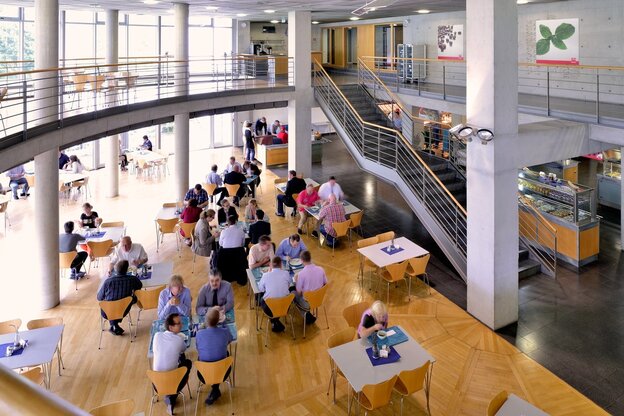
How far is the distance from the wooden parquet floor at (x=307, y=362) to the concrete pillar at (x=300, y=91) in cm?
494

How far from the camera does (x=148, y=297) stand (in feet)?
19.3

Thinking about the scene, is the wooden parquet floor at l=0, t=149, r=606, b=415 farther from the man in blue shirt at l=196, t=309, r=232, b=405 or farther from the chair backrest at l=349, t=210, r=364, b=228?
the chair backrest at l=349, t=210, r=364, b=228

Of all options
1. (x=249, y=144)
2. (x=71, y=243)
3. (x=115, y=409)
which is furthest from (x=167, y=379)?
(x=249, y=144)

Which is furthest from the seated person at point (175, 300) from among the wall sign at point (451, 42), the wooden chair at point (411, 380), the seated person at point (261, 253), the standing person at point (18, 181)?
the wall sign at point (451, 42)

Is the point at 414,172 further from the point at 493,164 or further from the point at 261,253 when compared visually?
the point at 261,253

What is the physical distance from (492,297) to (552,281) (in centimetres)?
195

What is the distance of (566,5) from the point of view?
392 inches

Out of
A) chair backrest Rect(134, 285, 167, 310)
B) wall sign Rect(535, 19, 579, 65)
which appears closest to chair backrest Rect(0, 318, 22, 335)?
chair backrest Rect(134, 285, 167, 310)

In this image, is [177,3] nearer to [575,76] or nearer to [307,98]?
[307,98]

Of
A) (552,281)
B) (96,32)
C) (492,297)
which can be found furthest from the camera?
(96,32)

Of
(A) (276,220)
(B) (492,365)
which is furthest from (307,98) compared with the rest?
(B) (492,365)

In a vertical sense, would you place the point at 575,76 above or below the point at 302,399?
above

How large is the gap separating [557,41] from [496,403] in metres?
9.24

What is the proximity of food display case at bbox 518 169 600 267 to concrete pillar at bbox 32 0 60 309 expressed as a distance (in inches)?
300
